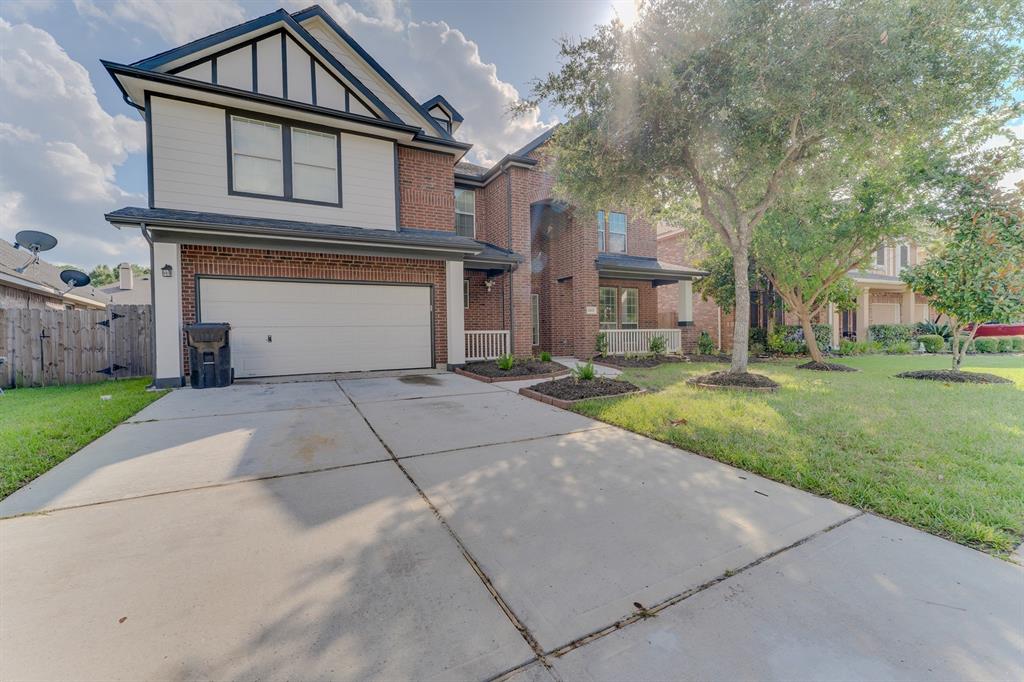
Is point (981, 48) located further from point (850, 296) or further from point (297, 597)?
point (297, 597)

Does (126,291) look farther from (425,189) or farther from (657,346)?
(657,346)

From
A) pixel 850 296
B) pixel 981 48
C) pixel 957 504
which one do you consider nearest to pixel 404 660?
pixel 957 504

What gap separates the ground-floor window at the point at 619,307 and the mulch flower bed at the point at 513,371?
5.48m

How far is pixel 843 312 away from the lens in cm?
1769

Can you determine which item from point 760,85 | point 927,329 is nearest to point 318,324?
point 760,85

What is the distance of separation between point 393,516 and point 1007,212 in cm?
1188

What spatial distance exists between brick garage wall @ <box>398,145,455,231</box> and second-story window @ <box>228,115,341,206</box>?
1586mm

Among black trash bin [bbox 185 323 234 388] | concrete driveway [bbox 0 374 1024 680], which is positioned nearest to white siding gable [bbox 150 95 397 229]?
black trash bin [bbox 185 323 234 388]

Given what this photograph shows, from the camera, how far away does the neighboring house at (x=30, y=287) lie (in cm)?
1162

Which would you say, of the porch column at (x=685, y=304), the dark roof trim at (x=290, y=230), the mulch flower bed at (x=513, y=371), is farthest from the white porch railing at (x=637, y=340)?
the dark roof trim at (x=290, y=230)

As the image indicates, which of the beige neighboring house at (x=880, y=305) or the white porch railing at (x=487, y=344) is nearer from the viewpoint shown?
the white porch railing at (x=487, y=344)

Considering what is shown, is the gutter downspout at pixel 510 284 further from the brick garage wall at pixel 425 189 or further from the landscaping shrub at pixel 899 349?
the landscaping shrub at pixel 899 349

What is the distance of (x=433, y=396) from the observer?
22.2 feet

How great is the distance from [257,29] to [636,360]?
39.6ft
